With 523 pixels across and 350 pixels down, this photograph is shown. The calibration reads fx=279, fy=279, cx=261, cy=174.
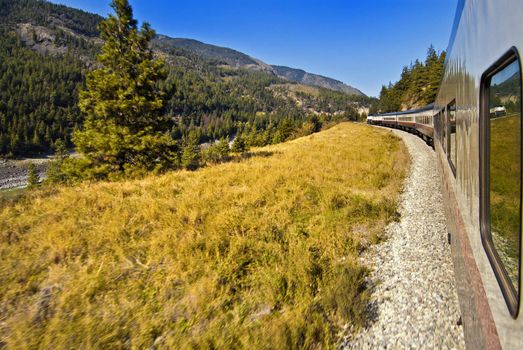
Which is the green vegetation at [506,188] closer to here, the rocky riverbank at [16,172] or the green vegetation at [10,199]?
the green vegetation at [10,199]

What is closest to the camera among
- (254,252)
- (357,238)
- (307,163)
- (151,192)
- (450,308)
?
(450,308)

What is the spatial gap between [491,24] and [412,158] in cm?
1717

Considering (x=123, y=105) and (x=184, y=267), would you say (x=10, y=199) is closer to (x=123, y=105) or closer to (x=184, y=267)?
(x=123, y=105)

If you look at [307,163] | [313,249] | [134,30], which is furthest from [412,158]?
[134,30]

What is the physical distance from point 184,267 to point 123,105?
9944 mm

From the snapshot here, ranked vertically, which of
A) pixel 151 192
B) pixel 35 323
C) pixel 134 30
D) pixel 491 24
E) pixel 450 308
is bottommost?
pixel 450 308

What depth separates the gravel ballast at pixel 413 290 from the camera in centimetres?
366

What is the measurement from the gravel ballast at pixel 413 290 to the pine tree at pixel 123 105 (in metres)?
10.4

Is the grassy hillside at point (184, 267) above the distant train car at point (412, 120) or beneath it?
beneath

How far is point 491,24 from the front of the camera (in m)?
1.93

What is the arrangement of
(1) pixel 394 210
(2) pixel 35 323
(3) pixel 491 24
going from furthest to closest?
(1) pixel 394 210, (2) pixel 35 323, (3) pixel 491 24

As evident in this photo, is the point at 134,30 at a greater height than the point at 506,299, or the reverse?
the point at 134,30

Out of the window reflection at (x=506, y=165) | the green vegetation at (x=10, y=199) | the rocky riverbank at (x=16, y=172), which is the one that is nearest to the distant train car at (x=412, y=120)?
the window reflection at (x=506, y=165)

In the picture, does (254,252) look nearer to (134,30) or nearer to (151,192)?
(151,192)
